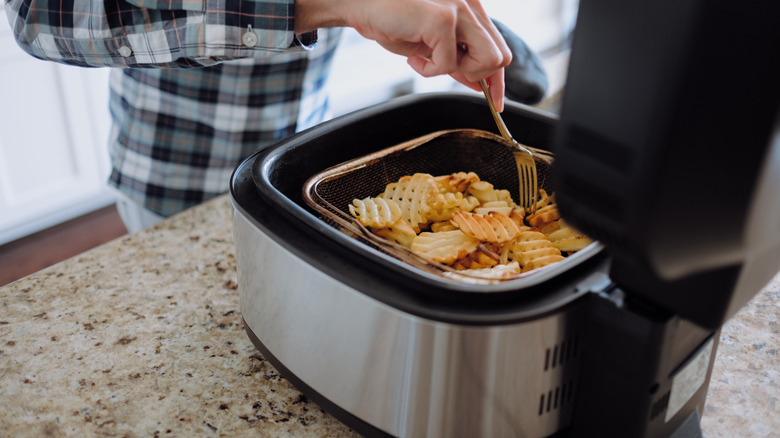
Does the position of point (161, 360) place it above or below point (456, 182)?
below

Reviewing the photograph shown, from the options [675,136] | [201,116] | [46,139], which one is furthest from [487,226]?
[46,139]

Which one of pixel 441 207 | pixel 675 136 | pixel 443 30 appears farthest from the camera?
pixel 441 207

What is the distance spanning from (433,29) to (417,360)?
1.27ft

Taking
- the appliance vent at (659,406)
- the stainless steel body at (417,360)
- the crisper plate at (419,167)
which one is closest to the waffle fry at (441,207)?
the crisper plate at (419,167)

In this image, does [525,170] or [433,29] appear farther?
[525,170]

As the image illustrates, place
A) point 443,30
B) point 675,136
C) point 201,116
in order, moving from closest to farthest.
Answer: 1. point 675,136
2. point 443,30
3. point 201,116

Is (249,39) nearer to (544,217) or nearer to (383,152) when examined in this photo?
(383,152)

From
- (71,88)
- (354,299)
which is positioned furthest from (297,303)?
(71,88)

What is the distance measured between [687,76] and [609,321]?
0.83 feet

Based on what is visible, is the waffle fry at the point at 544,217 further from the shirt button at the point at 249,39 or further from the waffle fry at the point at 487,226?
the shirt button at the point at 249,39

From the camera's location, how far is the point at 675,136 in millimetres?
420

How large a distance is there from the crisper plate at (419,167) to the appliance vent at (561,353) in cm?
26

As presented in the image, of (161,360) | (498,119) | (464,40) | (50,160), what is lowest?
(50,160)

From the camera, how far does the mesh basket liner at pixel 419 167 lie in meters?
0.87
